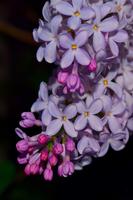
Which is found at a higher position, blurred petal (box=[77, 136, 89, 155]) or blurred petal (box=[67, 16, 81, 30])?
blurred petal (box=[67, 16, 81, 30])

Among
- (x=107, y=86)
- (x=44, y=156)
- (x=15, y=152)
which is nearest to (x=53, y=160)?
(x=44, y=156)

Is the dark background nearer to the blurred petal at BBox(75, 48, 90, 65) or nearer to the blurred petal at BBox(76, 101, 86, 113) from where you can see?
the blurred petal at BBox(76, 101, 86, 113)

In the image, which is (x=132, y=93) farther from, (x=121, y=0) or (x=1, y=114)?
(x=1, y=114)

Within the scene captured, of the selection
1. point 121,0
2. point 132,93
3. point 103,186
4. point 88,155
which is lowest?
point 103,186

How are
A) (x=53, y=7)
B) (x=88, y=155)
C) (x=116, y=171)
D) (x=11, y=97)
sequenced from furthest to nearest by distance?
(x=11, y=97), (x=116, y=171), (x=88, y=155), (x=53, y=7)

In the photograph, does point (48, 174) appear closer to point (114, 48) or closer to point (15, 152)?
point (114, 48)

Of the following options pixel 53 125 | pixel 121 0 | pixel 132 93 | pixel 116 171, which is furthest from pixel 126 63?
pixel 116 171

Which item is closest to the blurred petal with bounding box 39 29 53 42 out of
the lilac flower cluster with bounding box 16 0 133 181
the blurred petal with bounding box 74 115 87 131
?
the lilac flower cluster with bounding box 16 0 133 181
